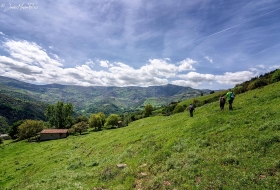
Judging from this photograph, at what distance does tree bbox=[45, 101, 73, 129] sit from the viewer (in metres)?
111

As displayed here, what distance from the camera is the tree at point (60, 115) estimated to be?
111 meters

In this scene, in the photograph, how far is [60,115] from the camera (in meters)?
113

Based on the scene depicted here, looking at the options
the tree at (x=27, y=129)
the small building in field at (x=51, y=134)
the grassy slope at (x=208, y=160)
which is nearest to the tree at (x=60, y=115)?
the small building in field at (x=51, y=134)

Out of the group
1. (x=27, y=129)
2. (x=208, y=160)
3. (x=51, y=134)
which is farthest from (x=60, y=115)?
(x=208, y=160)

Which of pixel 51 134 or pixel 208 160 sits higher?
pixel 208 160

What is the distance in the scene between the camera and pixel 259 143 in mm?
15188

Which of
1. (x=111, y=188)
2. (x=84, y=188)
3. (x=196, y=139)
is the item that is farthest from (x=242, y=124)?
(x=84, y=188)

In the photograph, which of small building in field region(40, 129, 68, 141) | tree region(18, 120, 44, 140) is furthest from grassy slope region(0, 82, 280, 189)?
tree region(18, 120, 44, 140)

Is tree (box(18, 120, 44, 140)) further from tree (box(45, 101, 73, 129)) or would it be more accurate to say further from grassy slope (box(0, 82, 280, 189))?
grassy slope (box(0, 82, 280, 189))

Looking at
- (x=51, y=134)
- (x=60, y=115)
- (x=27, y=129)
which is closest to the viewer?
(x=27, y=129)

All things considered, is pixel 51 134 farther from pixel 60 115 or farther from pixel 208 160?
pixel 208 160

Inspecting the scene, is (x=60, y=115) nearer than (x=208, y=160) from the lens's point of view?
No

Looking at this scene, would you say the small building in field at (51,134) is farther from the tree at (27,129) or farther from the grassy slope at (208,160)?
the grassy slope at (208,160)

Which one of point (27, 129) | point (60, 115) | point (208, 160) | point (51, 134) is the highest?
point (208, 160)
